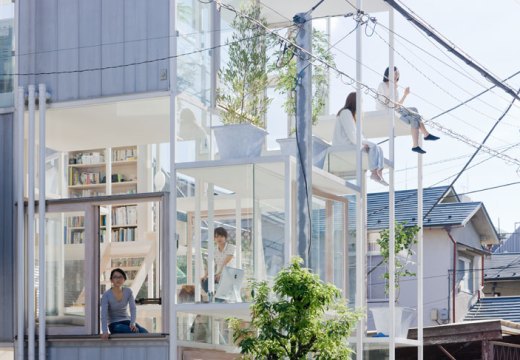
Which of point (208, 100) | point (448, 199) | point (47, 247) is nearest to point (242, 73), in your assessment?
point (208, 100)

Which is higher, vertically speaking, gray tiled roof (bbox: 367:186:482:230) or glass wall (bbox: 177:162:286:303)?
gray tiled roof (bbox: 367:186:482:230)

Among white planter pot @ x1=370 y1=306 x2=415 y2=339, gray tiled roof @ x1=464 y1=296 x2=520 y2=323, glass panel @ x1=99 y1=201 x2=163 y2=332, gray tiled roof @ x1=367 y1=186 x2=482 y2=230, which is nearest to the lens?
glass panel @ x1=99 y1=201 x2=163 y2=332

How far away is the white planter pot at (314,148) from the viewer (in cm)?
2059

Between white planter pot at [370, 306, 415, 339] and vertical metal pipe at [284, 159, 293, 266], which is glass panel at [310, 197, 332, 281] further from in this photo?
white planter pot at [370, 306, 415, 339]

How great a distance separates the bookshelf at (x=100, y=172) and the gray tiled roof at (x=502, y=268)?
69.2 feet

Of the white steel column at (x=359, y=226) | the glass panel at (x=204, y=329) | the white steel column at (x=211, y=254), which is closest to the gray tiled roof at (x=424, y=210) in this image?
the white steel column at (x=359, y=226)

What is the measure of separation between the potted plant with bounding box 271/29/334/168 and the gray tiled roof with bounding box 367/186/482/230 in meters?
14.9

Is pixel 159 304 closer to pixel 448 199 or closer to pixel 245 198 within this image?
pixel 245 198

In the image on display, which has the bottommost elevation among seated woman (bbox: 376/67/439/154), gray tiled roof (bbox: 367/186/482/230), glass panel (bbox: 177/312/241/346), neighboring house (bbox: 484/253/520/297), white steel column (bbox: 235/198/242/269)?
glass panel (bbox: 177/312/241/346)

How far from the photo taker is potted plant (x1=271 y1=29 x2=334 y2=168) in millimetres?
20641

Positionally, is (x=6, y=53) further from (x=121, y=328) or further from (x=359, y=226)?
(x=359, y=226)

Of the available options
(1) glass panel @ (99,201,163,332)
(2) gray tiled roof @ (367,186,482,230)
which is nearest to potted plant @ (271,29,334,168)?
(1) glass panel @ (99,201,163,332)

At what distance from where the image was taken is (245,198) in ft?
64.5

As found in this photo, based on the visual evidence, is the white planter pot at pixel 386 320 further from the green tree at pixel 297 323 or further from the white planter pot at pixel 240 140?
the green tree at pixel 297 323
